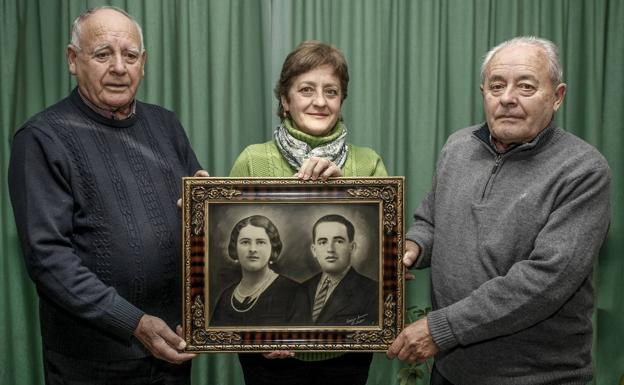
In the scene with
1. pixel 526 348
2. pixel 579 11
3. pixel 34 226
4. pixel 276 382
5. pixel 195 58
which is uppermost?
pixel 579 11

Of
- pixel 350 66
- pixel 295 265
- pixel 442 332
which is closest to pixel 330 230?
pixel 295 265

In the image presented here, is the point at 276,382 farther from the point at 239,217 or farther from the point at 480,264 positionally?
the point at 480,264

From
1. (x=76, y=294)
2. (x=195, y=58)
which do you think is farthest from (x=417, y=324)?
(x=195, y=58)

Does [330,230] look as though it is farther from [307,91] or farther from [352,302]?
[307,91]

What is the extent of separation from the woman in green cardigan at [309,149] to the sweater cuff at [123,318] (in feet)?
1.61

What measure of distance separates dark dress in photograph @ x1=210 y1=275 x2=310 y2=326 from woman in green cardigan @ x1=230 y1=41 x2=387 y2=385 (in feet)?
0.87

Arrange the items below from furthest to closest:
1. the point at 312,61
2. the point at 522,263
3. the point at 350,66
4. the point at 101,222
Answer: the point at 350,66 < the point at 312,61 < the point at 101,222 < the point at 522,263

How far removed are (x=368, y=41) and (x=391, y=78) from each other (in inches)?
9.4

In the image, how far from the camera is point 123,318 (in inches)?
72.0

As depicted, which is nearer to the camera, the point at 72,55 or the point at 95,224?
the point at 95,224

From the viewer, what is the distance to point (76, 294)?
1801mm

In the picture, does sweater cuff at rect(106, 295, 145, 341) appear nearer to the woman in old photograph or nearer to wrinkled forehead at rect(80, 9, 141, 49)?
the woman in old photograph

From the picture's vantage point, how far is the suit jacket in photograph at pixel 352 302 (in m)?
1.92

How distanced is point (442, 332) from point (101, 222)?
110cm
